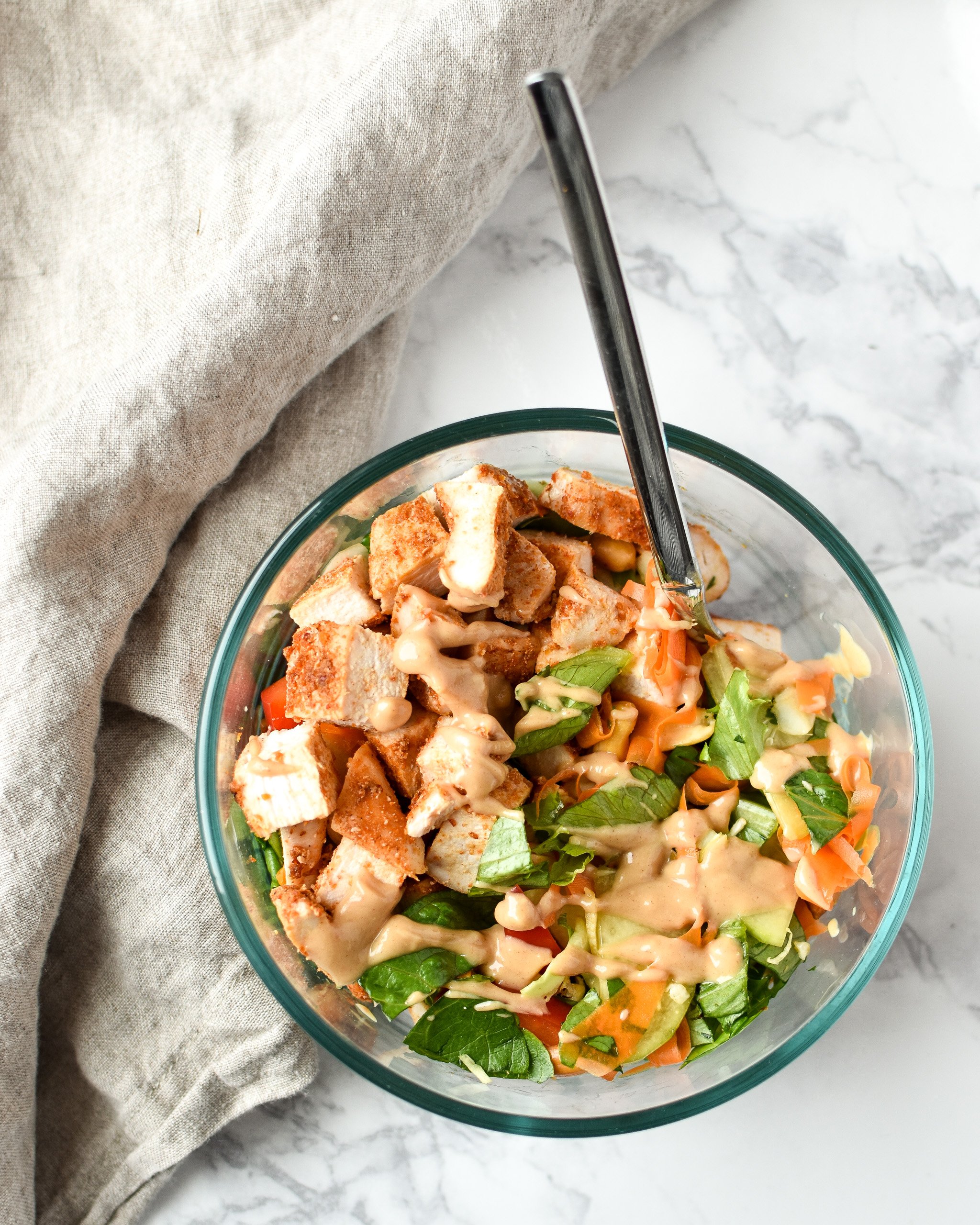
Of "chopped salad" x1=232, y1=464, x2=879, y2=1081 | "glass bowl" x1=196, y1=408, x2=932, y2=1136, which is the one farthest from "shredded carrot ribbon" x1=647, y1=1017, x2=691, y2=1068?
"glass bowl" x1=196, y1=408, x2=932, y2=1136

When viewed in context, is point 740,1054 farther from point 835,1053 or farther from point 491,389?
point 491,389

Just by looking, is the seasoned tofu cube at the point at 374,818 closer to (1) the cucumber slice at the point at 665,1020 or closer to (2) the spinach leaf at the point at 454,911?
(2) the spinach leaf at the point at 454,911

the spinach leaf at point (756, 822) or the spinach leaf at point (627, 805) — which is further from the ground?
the spinach leaf at point (627, 805)

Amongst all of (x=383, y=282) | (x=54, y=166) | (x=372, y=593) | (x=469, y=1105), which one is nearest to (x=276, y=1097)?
(x=469, y=1105)

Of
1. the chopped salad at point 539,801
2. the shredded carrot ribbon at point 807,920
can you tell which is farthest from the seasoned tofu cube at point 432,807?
the shredded carrot ribbon at point 807,920

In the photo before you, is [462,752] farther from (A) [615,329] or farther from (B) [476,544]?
(A) [615,329]

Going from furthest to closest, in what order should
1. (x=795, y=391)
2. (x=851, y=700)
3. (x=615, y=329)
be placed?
(x=795, y=391) < (x=851, y=700) < (x=615, y=329)

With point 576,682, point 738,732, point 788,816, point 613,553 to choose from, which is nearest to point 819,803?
point 788,816

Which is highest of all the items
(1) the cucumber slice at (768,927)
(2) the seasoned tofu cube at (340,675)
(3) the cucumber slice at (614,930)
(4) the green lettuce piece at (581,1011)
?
(2) the seasoned tofu cube at (340,675)
